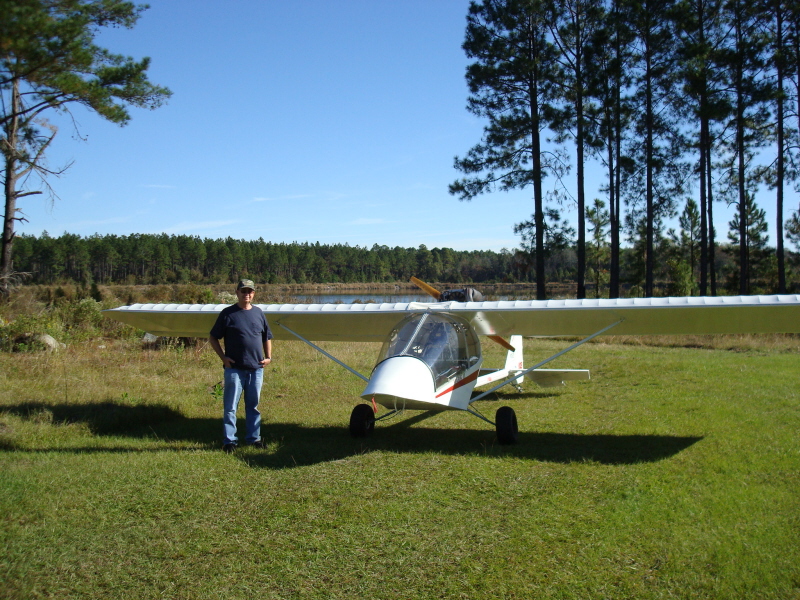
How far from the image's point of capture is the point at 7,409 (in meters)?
7.61

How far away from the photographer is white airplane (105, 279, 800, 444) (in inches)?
259

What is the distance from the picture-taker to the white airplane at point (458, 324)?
6.57 meters

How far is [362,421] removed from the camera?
739cm

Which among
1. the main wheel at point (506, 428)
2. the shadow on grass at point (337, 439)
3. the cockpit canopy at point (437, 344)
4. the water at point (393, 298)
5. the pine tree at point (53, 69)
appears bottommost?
the shadow on grass at point (337, 439)

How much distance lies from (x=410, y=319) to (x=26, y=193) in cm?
1419

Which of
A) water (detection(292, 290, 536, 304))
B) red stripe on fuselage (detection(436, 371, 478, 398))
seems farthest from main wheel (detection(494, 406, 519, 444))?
water (detection(292, 290, 536, 304))

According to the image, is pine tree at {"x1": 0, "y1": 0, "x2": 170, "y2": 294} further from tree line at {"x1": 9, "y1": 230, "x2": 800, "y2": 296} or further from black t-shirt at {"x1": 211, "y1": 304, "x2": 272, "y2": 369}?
tree line at {"x1": 9, "y1": 230, "x2": 800, "y2": 296}

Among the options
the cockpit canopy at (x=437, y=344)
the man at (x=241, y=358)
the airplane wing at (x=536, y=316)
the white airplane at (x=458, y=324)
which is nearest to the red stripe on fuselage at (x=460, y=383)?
the white airplane at (x=458, y=324)

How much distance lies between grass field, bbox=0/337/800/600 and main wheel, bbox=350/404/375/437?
16cm

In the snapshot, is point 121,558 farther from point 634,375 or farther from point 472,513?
point 634,375

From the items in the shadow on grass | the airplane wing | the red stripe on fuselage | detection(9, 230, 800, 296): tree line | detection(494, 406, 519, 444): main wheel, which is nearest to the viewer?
the shadow on grass

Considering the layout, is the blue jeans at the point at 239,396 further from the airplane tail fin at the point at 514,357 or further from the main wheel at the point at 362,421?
the airplane tail fin at the point at 514,357

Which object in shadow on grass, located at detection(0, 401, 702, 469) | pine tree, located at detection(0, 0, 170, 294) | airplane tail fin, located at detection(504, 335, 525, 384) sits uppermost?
pine tree, located at detection(0, 0, 170, 294)

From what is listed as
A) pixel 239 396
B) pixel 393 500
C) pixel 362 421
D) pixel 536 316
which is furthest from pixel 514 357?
pixel 393 500
